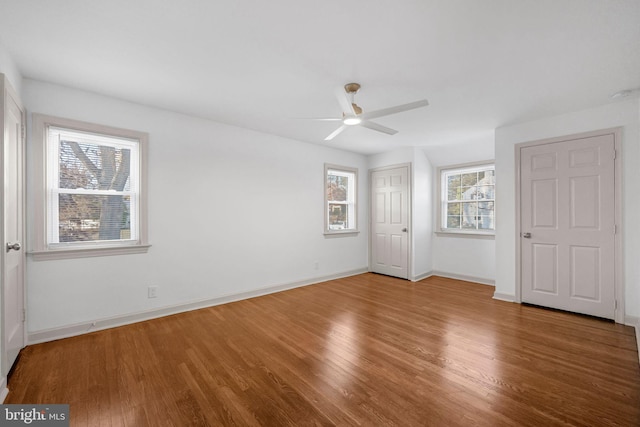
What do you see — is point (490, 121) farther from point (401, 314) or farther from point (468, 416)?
point (468, 416)

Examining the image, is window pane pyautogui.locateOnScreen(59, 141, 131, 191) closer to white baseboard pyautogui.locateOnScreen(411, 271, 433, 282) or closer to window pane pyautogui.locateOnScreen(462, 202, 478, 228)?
white baseboard pyautogui.locateOnScreen(411, 271, 433, 282)

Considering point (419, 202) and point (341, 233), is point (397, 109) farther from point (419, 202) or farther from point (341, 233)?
point (341, 233)

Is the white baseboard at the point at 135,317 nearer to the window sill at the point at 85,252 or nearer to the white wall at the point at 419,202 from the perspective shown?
the window sill at the point at 85,252

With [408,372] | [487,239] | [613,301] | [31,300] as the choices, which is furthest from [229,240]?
[613,301]

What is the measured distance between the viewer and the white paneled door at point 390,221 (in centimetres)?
523

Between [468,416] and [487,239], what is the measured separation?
3901mm

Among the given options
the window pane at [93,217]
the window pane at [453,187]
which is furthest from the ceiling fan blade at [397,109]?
the window pane at [453,187]

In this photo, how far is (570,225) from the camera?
3434 millimetres

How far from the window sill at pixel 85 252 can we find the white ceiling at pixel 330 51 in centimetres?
170

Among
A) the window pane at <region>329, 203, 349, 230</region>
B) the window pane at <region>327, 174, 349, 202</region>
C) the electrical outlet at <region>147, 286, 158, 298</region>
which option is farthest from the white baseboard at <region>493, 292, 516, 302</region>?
the electrical outlet at <region>147, 286, 158, 298</region>

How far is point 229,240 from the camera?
3.89m

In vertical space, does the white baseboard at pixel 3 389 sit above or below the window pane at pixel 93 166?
below

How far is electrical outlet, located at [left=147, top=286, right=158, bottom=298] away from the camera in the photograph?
3.22 meters

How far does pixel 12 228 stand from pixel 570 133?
5.99 meters
